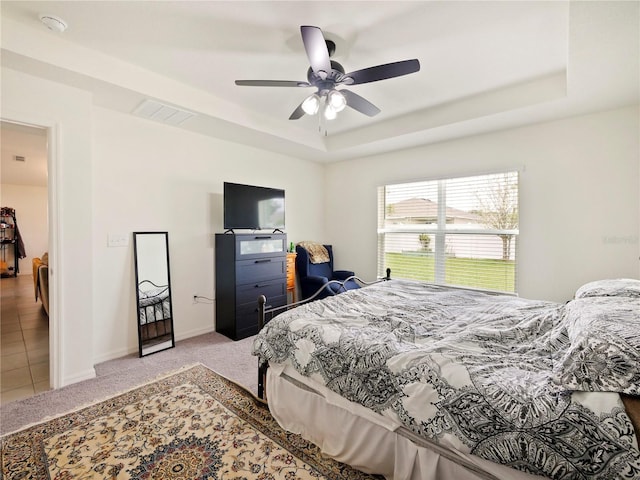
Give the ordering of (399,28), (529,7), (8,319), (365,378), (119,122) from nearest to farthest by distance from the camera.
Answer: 1. (365,378)
2. (529,7)
3. (399,28)
4. (119,122)
5. (8,319)

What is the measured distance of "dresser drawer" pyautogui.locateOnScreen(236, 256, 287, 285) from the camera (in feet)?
11.9

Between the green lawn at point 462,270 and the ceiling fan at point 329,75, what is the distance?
2.47m

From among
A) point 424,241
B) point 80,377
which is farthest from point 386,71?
point 80,377

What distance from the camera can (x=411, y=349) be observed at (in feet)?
5.07

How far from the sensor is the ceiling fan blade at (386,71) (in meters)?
2.00

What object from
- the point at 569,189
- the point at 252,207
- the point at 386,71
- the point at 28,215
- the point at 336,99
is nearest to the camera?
the point at 386,71

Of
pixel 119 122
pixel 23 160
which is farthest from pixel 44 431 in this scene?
pixel 23 160

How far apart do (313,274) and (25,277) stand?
881 centimetres

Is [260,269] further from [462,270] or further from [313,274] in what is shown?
[462,270]

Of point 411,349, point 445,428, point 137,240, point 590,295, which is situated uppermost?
point 137,240

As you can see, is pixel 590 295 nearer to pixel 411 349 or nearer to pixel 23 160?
pixel 411 349

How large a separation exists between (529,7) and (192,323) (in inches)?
172

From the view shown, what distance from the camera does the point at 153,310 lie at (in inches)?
129

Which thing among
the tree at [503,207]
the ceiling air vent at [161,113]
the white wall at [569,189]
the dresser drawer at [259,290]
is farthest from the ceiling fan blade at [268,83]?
the tree at [503,207]
